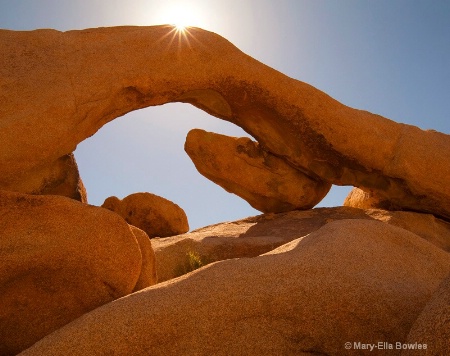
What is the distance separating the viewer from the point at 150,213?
13.6m

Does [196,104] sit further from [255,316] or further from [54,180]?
[255,316]

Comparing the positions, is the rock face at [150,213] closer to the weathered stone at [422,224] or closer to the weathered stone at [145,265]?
the weathered stone at [422,224]

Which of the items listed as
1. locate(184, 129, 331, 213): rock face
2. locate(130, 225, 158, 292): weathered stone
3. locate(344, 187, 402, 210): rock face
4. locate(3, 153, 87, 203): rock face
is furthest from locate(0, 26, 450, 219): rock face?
locate(130, 225, 158, 292): weathered stone

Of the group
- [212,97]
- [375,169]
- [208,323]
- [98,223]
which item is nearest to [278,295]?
[208,323]

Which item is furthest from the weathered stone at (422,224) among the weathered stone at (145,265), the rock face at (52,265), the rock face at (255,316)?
the rock face at (52,265)

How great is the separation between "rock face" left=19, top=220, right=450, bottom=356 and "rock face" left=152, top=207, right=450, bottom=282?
218 inches

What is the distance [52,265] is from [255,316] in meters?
2.59

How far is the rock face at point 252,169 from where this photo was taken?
11875mm

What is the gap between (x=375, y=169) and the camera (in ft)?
34.1

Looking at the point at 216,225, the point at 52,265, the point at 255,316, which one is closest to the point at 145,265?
the point at 52,265

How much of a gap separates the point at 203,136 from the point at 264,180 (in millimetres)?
2139

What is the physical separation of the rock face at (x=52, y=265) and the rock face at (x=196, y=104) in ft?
4.74

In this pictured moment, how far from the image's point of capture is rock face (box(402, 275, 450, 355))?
2.23m

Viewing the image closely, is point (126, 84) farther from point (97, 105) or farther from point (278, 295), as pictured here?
point (278, 295)
